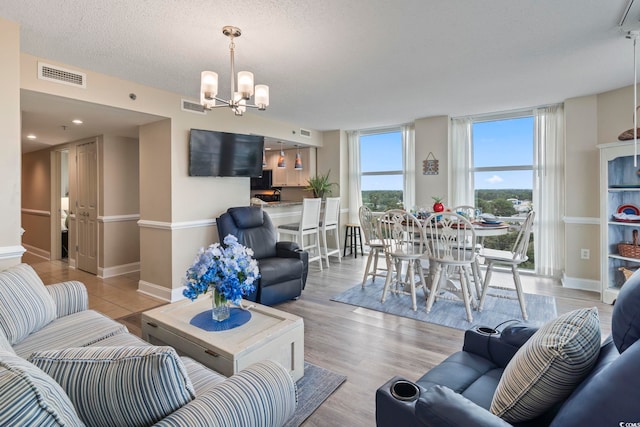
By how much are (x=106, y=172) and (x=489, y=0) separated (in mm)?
5350

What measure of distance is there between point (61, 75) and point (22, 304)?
2.22 meters

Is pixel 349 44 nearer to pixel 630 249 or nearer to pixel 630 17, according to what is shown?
pixel 630 17

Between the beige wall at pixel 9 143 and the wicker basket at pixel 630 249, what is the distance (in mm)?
5742

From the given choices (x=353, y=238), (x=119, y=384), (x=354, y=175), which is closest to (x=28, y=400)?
(x=119, y=384)

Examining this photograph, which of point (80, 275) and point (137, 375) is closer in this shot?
point (137, 375)

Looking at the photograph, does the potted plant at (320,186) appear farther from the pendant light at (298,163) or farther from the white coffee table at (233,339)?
the white coffee table at (233,339)

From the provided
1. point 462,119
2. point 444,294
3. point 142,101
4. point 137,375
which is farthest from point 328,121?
point 137,375

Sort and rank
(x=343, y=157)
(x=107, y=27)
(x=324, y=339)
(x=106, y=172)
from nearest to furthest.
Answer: (x=107, y=27) < (x=324, y=339) < (x=106, y=172) < (x=343, y=157)

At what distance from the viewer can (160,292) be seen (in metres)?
4.07

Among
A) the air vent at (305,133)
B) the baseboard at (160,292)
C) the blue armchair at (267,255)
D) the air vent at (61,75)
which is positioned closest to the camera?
the air vent at (61,75)

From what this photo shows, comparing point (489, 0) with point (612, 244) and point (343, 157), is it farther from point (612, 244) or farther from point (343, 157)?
point (343, 157)

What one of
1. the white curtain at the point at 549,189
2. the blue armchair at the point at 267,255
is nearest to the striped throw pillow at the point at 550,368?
the blue armchair at the point at 267,255

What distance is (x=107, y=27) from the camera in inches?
93.6

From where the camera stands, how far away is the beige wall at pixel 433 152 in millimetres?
5312
